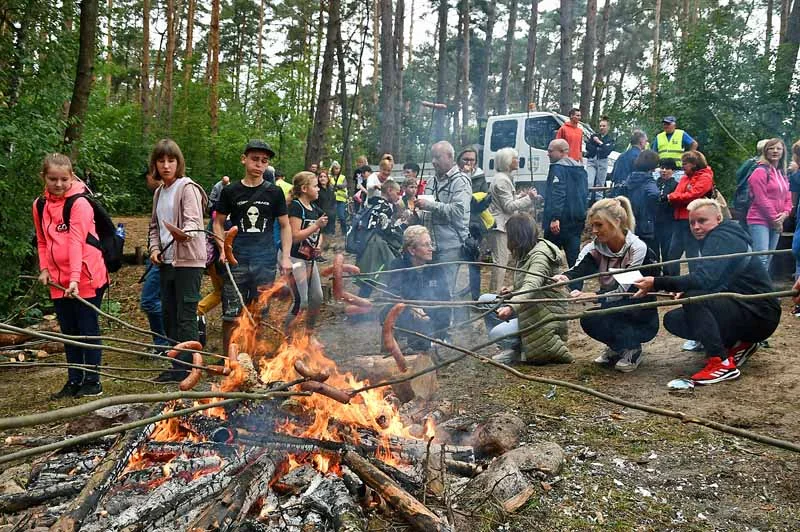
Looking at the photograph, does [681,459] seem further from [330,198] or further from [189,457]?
[330,198]

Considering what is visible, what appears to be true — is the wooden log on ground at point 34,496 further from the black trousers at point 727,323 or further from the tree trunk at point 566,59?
the tree trunk at point 566,59

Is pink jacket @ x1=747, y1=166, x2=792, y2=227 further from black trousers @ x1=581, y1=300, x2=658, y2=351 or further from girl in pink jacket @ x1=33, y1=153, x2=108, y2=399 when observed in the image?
girl in pink jacket @ x1=33, y1=153, x2=108, y2=399

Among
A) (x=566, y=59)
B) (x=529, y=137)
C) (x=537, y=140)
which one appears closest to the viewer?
(x=529, y=137)

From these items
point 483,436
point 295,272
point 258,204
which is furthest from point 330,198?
point 483,436

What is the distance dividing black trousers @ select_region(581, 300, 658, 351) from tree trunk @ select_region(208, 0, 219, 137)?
62.6 ft

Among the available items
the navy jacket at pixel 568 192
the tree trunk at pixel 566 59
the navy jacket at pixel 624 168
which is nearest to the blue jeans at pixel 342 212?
the navy jacket at pixel 624 168

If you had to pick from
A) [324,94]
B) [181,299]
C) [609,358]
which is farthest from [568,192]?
[181,299]

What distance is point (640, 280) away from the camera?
452 centimetres

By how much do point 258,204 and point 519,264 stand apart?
2623mm

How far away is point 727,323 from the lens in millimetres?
4930

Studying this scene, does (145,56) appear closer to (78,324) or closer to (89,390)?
(78,324)

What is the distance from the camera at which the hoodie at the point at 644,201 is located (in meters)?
7.87

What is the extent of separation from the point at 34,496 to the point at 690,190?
6969 mm

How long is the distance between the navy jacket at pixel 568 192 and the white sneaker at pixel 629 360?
2.48 meters
